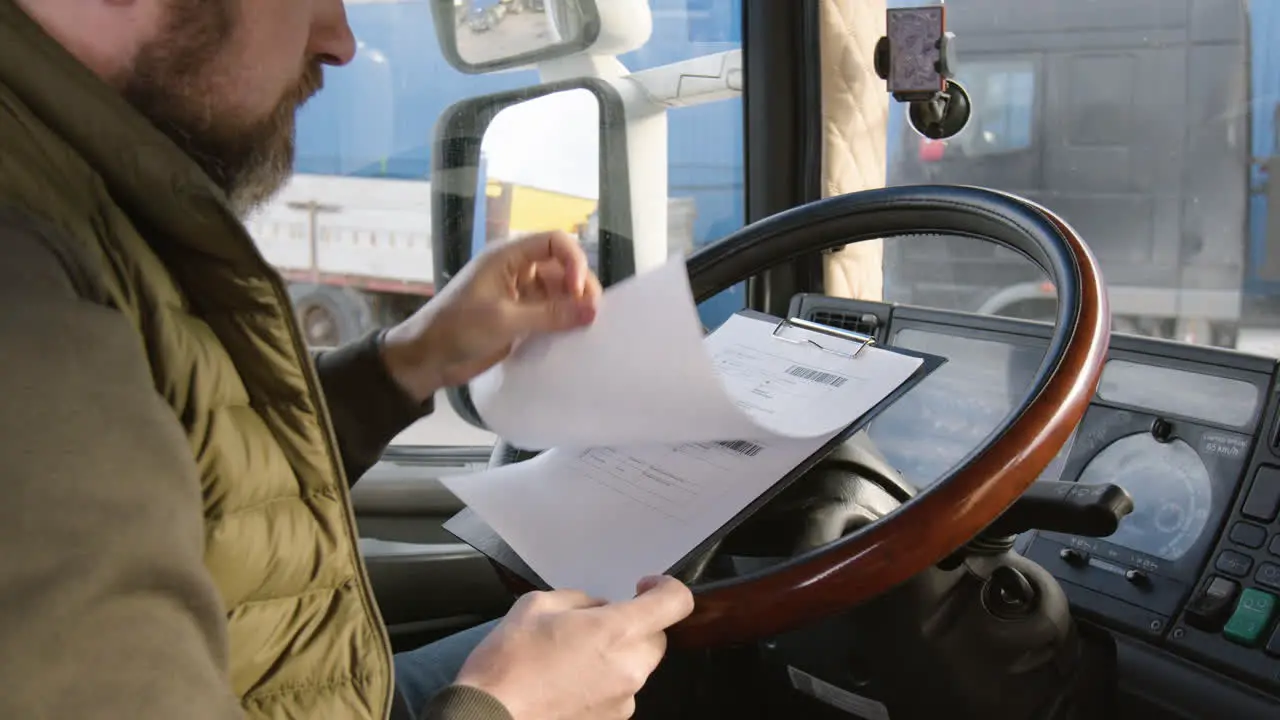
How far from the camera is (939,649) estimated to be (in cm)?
90

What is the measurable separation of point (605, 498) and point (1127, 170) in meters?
1.23

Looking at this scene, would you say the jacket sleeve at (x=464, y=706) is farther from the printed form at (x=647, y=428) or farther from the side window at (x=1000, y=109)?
the side window at (x=1000, y=109)

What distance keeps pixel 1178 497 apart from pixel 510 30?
3.71ft

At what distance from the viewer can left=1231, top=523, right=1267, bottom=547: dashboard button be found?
97 cm

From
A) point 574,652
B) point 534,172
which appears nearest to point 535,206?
point 534,172

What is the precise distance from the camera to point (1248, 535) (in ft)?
3.21

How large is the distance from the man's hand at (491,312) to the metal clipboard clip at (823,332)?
0.17 metres

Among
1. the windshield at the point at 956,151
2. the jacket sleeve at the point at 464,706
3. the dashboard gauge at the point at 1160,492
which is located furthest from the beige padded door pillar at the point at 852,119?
the jacket sleeve at the point at 464,706

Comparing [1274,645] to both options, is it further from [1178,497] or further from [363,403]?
[363,403]

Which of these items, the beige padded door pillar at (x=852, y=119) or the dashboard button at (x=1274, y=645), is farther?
the beige padded door pillar at (x=852, y=119)

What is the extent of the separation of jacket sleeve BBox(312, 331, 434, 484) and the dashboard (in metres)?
0.62

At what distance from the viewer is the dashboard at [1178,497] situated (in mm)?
961

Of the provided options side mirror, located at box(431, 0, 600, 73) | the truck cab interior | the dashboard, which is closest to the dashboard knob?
the truck cab interior

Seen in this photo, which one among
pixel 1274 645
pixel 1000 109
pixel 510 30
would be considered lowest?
pixel 1274 645
